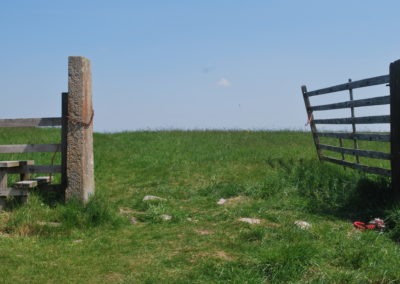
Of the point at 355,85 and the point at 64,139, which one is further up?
the point at 355,85

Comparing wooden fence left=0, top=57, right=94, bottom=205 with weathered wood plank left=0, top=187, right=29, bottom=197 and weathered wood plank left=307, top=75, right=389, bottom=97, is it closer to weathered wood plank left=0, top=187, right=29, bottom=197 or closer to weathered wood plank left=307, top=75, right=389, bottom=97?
weathered wood plank left=0, top=187, right=29, bottom=197

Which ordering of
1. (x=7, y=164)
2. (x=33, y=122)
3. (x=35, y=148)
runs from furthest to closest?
(x=33, y=122), (x=35, y=148), (x=7, y=164)

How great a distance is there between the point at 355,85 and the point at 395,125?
2575mm

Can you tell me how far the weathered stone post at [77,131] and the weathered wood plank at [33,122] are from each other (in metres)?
0.38

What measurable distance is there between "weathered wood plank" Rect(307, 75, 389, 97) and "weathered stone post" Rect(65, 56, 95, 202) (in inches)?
203

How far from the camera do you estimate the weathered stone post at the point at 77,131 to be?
753 cm

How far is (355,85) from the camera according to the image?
9914mm

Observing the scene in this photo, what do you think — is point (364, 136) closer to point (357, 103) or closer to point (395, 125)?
point (357, 103)

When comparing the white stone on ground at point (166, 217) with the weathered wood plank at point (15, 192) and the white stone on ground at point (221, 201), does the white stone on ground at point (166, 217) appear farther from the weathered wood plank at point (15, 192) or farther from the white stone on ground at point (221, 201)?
the weathered wood plank at point (15, 192)

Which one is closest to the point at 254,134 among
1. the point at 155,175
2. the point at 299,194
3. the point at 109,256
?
the point at 155,175

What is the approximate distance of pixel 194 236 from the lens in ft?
20.7

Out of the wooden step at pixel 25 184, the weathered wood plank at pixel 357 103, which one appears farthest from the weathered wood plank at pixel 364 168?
the wooden step at pixel 25 184

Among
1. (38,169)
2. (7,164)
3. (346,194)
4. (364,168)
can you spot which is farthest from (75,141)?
(364,168)

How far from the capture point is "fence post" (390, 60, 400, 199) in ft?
24.2
